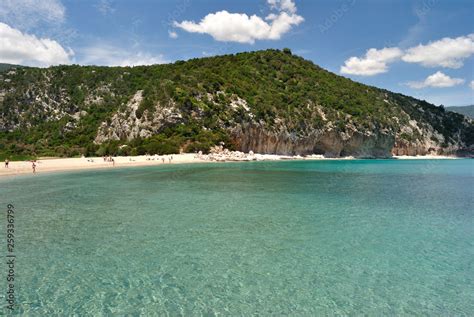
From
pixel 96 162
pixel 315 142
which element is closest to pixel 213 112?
pixel 96 162

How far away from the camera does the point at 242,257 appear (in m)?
9.20

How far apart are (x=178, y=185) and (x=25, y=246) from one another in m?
14.4

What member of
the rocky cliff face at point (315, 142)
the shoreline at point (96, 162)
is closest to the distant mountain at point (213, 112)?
the rocky cliff face at point (315, 142)

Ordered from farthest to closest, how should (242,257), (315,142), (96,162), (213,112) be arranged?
(315,142), (213,112), (96,162), (242,257)

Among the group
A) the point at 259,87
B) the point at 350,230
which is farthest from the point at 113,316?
the point at 259,87

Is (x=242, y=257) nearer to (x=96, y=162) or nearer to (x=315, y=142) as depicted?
(x=96, y=162)

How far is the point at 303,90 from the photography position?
278 ft

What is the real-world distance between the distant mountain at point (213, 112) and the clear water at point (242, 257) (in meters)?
40.9

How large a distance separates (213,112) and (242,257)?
5631 cm

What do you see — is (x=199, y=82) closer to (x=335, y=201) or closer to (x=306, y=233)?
(x=335, y=201)

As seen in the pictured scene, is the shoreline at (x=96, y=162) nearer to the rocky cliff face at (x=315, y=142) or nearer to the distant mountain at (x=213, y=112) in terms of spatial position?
the distant mountain at (x=213, y=112)

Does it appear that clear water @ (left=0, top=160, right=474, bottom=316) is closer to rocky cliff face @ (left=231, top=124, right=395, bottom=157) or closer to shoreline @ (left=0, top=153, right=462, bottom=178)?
shoreline @ (left=0, top=153, right=462, bottom=178)

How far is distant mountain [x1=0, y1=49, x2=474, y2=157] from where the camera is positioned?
60531 millimetres

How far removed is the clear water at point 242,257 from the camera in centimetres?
663
